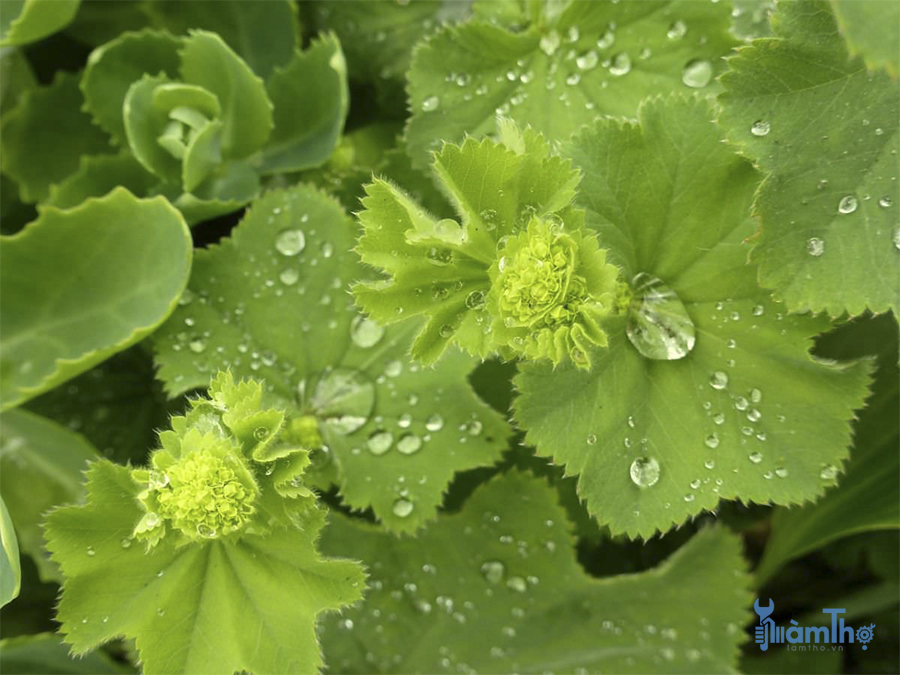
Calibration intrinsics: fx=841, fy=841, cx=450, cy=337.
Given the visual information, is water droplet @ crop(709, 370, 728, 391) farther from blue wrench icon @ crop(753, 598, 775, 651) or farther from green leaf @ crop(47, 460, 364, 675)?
blue wrench icon @ crop(753, 598, 775, 651)

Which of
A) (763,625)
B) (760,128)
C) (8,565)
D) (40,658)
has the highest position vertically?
(760,128)

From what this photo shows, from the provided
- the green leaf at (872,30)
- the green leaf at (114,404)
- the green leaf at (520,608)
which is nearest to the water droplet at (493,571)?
the green leaf at (520,608)

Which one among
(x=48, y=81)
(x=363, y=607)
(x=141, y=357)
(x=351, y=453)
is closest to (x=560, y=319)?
(x=351, y=453)

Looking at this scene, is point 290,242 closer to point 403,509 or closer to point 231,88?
point 231,88

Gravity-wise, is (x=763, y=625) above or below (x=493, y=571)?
below

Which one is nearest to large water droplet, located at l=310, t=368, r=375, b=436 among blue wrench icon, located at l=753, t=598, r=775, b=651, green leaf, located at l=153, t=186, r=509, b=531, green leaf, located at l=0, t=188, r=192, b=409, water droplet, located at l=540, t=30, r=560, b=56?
green leaf, located at l=153, t=186, r=509, b=531

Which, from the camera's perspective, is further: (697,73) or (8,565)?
(697,73)

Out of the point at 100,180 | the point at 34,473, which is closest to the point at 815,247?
the point at 100,180

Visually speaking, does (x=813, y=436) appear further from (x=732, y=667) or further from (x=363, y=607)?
(x=363, y=607)
